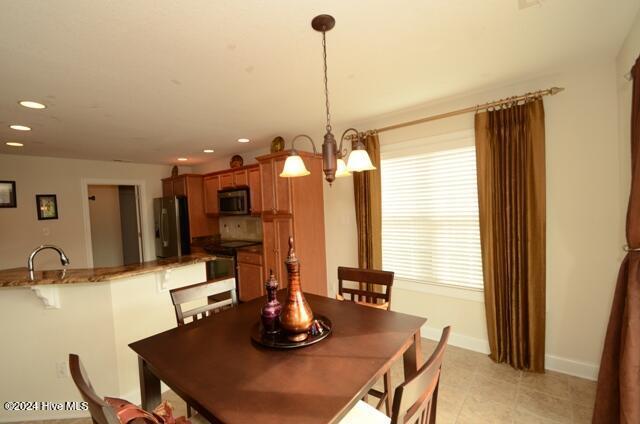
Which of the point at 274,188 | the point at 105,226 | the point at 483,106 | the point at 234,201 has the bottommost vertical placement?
the point at 105,226

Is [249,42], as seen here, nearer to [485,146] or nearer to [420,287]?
[485,146]

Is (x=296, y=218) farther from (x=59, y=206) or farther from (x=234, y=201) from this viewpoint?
(x=59, y=206)

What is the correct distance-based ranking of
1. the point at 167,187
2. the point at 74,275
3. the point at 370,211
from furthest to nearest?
the point at 167,187
the point at 370,211
the point at 74,275

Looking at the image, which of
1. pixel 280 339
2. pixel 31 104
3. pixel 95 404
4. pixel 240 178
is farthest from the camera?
pixel 240 178

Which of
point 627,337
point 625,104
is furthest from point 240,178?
point 627,337

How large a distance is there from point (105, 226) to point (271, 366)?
6658mm

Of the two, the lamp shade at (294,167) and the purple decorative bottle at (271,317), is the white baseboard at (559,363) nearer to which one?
the purple decorative bottle at (271,317)

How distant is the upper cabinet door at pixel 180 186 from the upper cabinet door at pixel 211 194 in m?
0.34

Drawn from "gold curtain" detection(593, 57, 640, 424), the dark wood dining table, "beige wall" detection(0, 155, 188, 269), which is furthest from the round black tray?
"beige wall" detection(0, 155, 188, 269)

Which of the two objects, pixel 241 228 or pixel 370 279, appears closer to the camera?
pixel 370 279

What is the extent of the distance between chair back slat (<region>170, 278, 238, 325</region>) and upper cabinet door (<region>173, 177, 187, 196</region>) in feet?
11.5

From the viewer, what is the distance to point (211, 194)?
501 centimetres

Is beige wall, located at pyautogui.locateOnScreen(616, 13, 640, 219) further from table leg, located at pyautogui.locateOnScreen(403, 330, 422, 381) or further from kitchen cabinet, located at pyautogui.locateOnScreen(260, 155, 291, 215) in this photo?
kitchen cabinet, located at pyautogui.locateOnScreen(260, 155, 291, 215)

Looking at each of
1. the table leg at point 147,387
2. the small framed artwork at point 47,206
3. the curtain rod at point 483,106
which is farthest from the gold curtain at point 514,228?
the small framed artwork at point 47,206
